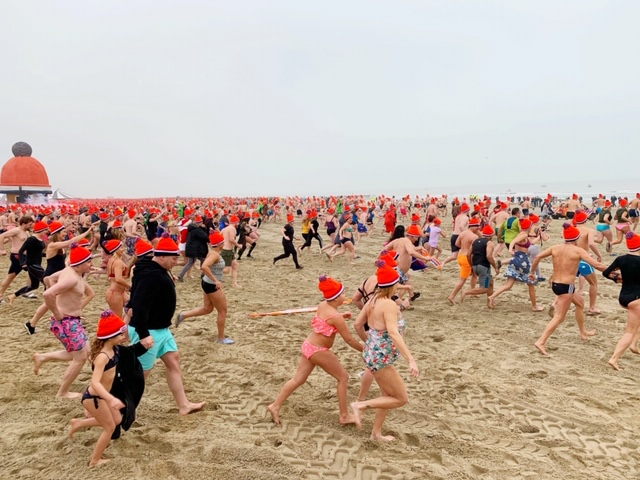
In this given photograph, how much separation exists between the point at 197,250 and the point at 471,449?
763 cm

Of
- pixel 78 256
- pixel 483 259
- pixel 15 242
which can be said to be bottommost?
pixel 483 259

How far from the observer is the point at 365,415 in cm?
421

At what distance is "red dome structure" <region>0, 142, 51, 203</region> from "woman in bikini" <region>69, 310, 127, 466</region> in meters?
69.3

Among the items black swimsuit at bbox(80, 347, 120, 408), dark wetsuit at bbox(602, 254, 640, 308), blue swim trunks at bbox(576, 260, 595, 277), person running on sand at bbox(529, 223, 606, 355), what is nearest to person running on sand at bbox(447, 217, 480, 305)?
blue swim trunks at bbox(576, 260, 595, 277)

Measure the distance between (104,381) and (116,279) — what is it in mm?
2345

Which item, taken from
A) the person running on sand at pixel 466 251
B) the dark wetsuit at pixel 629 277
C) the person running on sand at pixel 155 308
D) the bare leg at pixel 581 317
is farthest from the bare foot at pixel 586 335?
the person running on sand at pixel 155 308

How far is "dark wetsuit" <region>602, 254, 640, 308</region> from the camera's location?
5207mm

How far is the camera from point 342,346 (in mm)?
6090

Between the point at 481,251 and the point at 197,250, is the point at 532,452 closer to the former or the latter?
the point at 481,251

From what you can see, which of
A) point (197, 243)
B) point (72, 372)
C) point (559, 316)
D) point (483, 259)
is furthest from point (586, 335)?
point (197, 243)

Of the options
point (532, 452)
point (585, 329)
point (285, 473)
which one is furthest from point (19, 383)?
point (585, 329)

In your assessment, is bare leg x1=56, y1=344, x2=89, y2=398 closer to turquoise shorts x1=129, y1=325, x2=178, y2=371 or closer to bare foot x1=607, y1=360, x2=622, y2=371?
turquoise shorts x1=129, y1=325, x2=178, y2=371

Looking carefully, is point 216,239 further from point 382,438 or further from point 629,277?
point 629,277

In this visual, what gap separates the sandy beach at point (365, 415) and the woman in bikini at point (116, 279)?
975 millimetres
